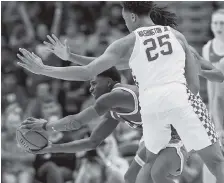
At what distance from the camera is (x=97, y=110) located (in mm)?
5555

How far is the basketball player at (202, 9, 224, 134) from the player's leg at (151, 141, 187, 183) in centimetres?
175

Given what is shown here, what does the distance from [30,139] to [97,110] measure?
707 mm

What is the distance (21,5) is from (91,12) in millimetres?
1340

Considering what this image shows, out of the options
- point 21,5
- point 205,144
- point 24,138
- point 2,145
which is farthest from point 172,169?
point 21,5

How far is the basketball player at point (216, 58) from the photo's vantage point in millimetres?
7496

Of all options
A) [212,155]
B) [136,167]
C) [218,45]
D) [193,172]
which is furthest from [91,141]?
[193,172]

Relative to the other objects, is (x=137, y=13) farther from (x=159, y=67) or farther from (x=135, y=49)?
(x=159, y=67)

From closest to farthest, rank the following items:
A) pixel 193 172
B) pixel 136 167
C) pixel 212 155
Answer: pixel 212 155 < pixel 136 167 < pixel 193 172

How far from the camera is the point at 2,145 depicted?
9.64m

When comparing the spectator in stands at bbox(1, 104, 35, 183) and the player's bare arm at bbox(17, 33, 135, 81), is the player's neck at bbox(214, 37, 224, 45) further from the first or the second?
the spectator in stands at bbox(1, 104, 35, 183)

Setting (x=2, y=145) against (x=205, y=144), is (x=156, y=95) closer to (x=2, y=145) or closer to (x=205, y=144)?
(x=205, y=144)

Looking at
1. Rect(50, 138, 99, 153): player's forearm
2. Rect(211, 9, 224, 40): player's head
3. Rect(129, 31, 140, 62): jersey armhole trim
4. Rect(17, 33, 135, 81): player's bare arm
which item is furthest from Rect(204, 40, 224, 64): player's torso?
Rect(17, 33, 135, 81): player's bare arm

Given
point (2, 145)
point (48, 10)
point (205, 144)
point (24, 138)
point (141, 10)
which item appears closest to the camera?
point (205, 144)

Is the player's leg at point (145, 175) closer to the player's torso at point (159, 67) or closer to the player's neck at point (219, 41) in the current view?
the player's torso at point (159, 67)
